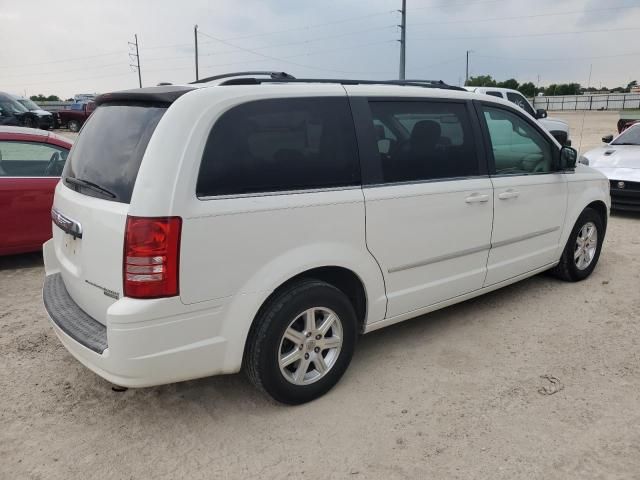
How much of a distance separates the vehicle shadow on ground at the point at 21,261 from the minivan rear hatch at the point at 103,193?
307 centimetres

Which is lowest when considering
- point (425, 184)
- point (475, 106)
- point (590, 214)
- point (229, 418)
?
point (229, 418)

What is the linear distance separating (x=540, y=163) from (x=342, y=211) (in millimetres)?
2281

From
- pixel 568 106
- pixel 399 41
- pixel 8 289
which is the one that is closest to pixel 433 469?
pixel 8 289

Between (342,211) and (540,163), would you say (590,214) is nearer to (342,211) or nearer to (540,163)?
(540,163)

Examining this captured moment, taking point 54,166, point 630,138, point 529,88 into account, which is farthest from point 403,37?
point 529,88

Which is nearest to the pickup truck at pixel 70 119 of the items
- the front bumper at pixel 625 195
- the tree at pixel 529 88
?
the front bumper at pixel 625 195

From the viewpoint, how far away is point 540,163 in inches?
176

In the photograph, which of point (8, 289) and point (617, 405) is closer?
point (617, 405)

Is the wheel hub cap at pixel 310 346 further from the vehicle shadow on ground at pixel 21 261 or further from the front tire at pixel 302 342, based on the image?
the vehicle shadow on ground at pixel 21 261

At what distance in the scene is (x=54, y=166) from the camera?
587 centimetres

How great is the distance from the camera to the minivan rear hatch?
260 centimetres

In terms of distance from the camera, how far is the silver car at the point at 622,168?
7.77m

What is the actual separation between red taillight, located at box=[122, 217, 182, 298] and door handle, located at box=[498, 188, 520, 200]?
2.51 meters

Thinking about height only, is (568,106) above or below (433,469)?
above
